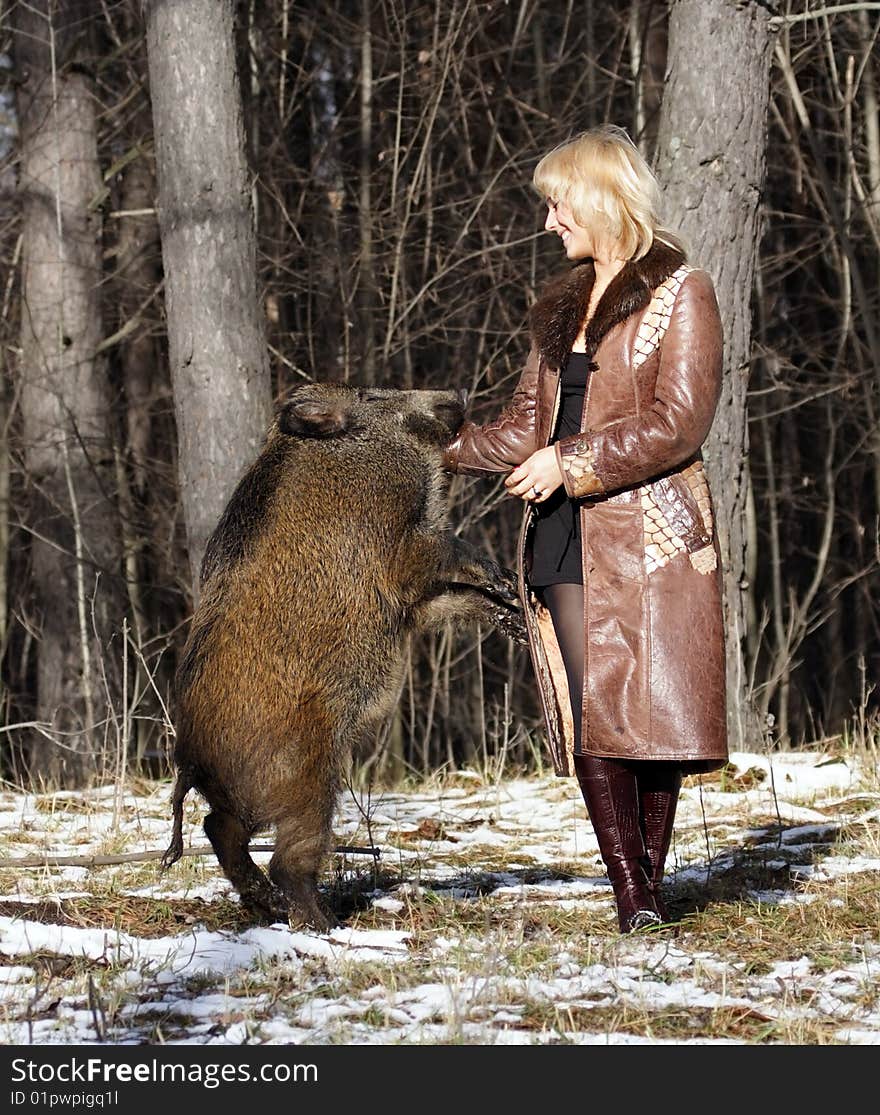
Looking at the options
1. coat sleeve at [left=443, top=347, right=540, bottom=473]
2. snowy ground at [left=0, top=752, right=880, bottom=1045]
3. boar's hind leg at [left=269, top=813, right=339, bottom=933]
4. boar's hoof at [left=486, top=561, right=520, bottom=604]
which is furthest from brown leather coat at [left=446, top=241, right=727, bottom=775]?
boar's hind leg at [left=269, top=813, right=339, bottom=933]

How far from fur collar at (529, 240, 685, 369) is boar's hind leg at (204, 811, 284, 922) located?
1.59 meters

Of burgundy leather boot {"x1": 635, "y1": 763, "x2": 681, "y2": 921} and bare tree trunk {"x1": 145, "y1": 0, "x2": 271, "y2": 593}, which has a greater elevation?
bare tree trunk {"x1": 145, "y1": 0, "x2": 271, "y2": 593}

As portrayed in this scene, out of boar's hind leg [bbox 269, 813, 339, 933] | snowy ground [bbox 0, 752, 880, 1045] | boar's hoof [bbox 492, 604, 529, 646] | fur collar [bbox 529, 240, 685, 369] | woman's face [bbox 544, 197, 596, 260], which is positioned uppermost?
woman's face [bbox 544, 197, 596, 260]

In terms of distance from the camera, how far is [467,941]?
413cm

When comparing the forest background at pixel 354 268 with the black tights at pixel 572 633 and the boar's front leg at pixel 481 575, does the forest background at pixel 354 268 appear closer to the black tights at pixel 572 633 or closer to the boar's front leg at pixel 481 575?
the boar's front leg at pixel 481 575

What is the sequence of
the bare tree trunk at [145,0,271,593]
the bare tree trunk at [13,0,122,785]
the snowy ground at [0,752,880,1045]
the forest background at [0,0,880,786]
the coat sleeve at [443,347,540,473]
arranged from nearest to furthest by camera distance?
the snowy ground at [0,752,880,1045], the coat sleeve at [443,347,540,473], the bare tree trunk at [145,0,271,593], the forest background at [0,0,880,786], the bare tree trunk at [13,0,122,785]

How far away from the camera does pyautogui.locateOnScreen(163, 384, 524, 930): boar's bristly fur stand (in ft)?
13.8

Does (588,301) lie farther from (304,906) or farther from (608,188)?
(304,906)

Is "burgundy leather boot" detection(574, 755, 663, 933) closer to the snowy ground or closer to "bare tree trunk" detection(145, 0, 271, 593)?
the snowy ground

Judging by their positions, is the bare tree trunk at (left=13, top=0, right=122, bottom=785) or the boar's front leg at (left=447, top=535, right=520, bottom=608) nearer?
the boar's front leg at (left=447, top=535, right=520, bottom=608)

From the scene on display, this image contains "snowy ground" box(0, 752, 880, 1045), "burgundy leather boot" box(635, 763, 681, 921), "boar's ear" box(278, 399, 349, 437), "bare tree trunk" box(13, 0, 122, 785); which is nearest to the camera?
"snowy ground" box(0, 752, 880, 1045)
